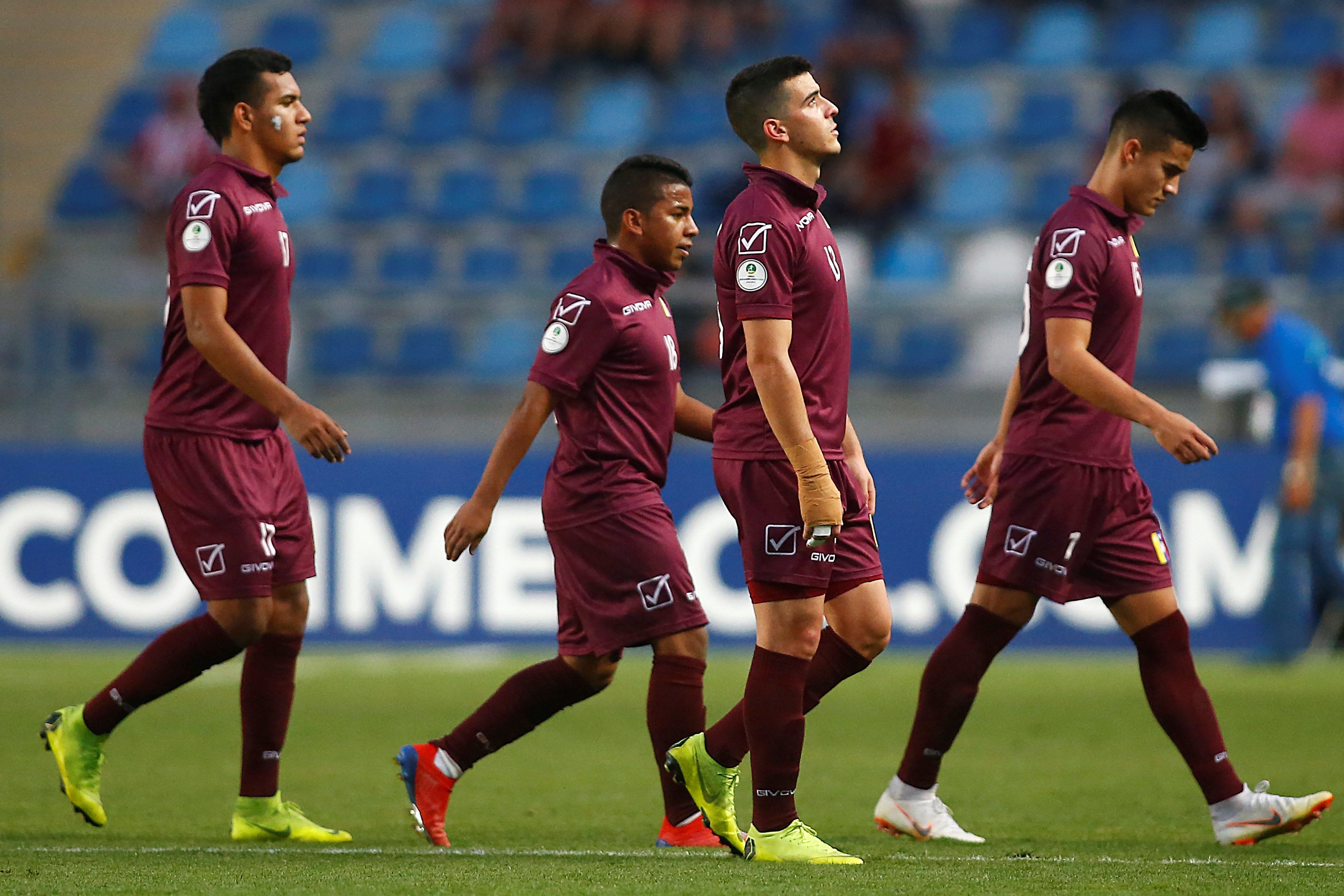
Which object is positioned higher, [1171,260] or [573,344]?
[1171,260]

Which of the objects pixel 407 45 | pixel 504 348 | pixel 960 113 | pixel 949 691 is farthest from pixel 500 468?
pixel 407 45

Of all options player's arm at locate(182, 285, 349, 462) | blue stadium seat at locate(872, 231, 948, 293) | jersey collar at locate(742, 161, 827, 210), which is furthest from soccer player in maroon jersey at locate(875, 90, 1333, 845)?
blue stadium seat at locate(872, 231, 948, 293)

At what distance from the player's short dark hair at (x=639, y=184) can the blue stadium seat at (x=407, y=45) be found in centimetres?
1289

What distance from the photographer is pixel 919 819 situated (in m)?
5.38

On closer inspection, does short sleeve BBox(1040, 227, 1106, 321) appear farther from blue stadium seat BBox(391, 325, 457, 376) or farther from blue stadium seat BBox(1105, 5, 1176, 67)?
blue stadium seat BBox(1105, 5, 1176, 67)

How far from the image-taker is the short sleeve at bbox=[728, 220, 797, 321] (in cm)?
460

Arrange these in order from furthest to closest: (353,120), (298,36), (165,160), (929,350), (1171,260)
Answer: (298,36) → (353,120) → (165,160) → (1171,260) → (929,350)

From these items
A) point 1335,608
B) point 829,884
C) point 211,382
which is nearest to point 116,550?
point 211,382

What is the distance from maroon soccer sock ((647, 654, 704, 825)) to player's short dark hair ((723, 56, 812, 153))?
1.45 meters

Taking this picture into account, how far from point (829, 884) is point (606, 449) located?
149 cm

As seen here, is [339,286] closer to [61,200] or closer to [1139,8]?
[61,200]

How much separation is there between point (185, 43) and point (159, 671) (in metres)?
14.4

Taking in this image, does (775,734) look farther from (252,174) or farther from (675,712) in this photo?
(252,174)

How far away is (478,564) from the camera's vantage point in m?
11.3
